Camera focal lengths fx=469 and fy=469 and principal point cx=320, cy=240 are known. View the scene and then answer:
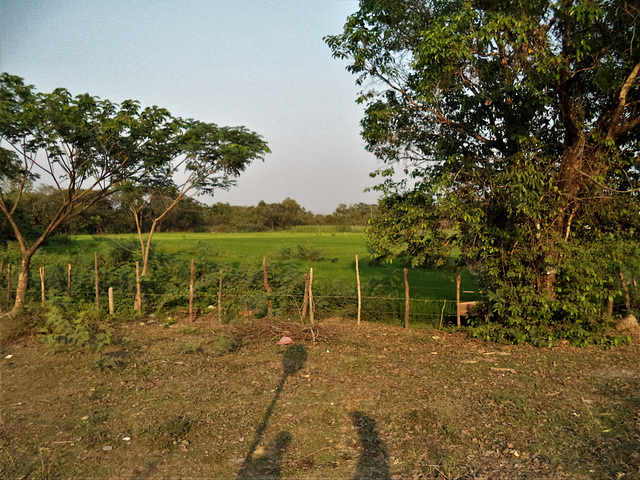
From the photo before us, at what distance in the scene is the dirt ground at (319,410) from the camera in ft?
15.6

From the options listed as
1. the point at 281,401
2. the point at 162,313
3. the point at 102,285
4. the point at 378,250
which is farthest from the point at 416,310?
the point at 102,285

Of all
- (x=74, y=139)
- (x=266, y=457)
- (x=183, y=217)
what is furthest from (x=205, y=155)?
(x=183, y=217)

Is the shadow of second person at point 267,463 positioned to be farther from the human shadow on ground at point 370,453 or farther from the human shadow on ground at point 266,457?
the human shadow on ground at point 370,453

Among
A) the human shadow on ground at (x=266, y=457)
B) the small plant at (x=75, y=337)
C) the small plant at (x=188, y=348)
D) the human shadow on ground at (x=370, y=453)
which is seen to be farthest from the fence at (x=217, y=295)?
the human shadow on ground at (x=370, y=453)

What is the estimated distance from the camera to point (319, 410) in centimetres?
621

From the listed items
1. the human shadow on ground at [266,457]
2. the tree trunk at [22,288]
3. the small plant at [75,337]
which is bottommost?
the human shadow on ground at [266,457]

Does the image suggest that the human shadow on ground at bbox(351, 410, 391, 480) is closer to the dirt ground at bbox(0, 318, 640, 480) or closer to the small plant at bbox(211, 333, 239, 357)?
the dirt ground at bbox(0, 318, 640, 480)

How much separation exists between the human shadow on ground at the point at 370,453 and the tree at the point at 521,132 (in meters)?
4.72

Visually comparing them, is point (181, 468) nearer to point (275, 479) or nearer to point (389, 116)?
point (275, 479)

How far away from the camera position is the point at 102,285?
1371cm

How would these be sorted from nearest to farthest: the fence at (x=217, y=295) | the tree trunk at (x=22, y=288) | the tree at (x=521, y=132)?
the tree at (x=521, y=132), the tree trunk at (x=22, y=288), the fence at (x=217, y=295)

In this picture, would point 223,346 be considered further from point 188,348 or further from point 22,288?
point 22,288

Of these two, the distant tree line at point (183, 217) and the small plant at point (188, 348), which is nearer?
the small plant at point (188, 348)

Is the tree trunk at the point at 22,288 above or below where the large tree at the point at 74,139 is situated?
below
